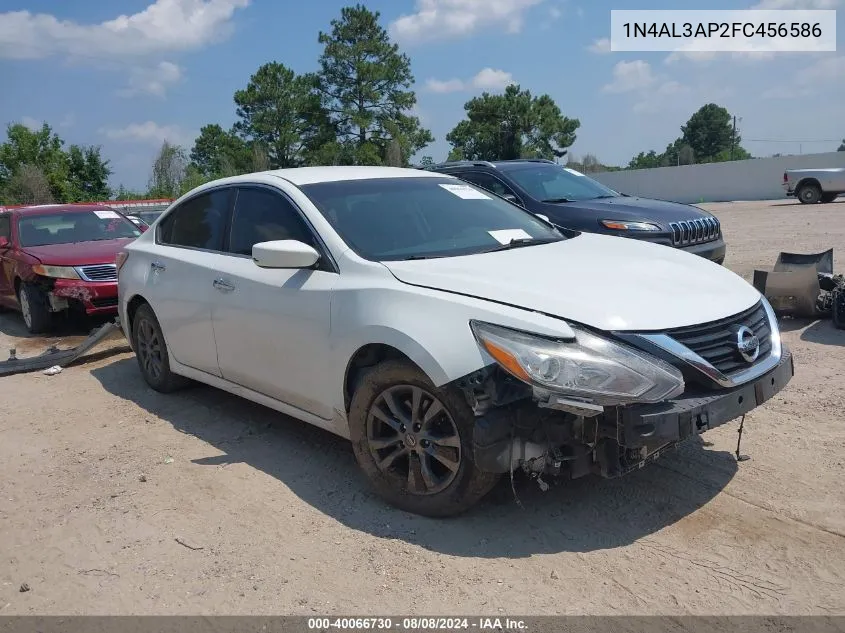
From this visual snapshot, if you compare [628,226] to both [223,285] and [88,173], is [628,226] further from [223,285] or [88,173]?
[88,173]

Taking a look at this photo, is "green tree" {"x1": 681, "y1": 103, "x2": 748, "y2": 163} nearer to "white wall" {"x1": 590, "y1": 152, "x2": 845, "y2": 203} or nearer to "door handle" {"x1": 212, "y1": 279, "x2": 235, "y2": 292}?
"white wall" {"x1": 590, "y1": 152, "x2": 845, "y2": 203}

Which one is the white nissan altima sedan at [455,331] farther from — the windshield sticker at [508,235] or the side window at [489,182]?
the side window at [489,182]

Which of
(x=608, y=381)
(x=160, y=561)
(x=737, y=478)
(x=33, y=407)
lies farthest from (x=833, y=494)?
(x=33, y=407)

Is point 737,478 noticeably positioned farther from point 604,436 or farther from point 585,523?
point 604,436

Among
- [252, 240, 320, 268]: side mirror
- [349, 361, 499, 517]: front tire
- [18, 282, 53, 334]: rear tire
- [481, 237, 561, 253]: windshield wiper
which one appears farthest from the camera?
[18, 282, 53, 334]: rear tire

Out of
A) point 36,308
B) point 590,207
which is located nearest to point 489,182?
point 590,207

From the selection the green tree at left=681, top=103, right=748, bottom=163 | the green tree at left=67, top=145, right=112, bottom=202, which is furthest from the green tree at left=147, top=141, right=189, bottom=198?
the green tree at left=681, top=103, right=748, bottom=163

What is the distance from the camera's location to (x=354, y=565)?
130 inches

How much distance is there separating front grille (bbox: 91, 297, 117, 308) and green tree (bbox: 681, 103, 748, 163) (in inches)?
3106

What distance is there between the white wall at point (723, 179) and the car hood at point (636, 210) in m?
29.2

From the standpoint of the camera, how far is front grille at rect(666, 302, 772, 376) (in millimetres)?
3260

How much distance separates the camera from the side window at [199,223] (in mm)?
5113

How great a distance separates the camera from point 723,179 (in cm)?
3866

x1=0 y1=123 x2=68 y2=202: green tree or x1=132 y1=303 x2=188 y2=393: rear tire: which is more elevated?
x1=0 y1=123 x2=68 y2=202: green tree
